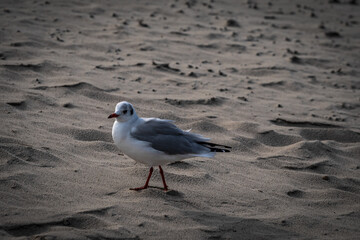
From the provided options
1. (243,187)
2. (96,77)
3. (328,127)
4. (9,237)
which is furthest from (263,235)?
(96,77)

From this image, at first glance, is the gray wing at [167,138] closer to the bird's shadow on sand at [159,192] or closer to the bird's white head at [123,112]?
the bird's white head at [123,112]

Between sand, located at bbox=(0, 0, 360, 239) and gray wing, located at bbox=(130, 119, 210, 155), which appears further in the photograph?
gray wing, located at bbox=(130, 119, 210, 155)

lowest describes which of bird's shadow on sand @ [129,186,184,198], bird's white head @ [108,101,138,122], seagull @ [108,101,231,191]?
→ bird's shadow on sand @ [129,186,184,198]

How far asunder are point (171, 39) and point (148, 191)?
4880 mm

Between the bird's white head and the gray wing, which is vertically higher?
the bird's white head

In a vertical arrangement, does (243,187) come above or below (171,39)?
A: below

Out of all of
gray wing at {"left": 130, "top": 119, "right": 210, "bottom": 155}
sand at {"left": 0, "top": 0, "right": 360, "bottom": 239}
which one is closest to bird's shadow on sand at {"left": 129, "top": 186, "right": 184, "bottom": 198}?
sand at {"left": 0, "top": 0, "right": 360, "bottom": 239}

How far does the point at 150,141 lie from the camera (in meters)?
4.14

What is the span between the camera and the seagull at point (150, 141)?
4133mm

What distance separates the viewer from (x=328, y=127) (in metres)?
6.16

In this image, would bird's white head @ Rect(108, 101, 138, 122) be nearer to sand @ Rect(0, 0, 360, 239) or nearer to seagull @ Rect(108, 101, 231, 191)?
seagull @ Rect(108, 101, 231, 191)

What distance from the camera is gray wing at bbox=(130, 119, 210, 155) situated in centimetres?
416

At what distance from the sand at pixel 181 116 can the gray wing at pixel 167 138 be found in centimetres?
41

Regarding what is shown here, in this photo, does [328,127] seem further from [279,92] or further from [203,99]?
[203,99]
